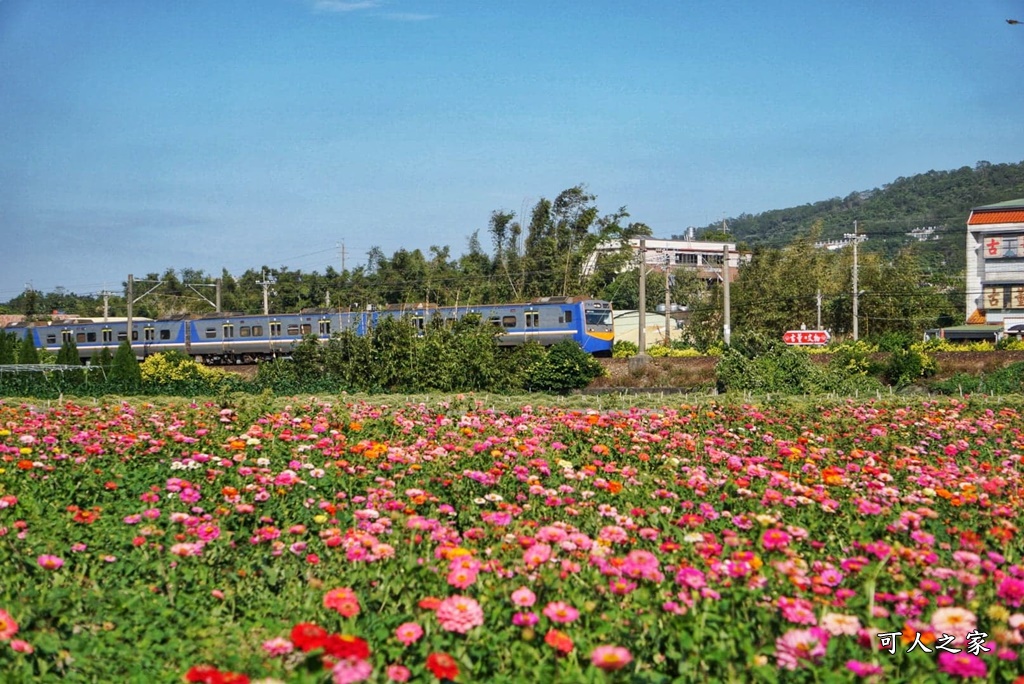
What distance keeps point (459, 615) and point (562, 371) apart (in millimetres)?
21564

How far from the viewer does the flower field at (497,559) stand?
3402mm

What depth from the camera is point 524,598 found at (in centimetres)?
370

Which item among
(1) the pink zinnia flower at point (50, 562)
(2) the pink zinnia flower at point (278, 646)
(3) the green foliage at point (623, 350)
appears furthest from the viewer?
(3) the green foliage at point (623, 350)

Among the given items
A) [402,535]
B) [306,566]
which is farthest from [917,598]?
[306,566]

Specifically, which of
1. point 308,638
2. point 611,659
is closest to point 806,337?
point 611,659

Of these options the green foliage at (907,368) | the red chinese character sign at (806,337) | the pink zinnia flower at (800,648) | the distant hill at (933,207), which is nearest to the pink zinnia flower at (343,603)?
the pink zinnia flower at (800,648)

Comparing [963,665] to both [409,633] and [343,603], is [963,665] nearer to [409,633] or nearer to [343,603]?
[409,633]

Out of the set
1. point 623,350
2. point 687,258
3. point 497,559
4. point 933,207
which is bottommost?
point 623,350

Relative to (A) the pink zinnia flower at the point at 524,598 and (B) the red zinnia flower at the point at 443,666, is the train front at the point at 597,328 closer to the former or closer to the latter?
(A) the pink zinnia flower at the point at 524,598

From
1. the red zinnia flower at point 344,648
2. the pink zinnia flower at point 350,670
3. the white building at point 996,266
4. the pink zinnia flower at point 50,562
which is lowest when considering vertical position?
the pink zinnia flower at point 50,562

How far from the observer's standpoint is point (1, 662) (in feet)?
11.7

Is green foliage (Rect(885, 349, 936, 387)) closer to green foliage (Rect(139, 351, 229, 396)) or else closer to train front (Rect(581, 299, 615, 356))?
train front (Rect(581, 299, 615, 356))

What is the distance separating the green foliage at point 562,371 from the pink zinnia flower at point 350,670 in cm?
2120

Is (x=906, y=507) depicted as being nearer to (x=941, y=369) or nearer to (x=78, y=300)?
(x=941, y=369)
